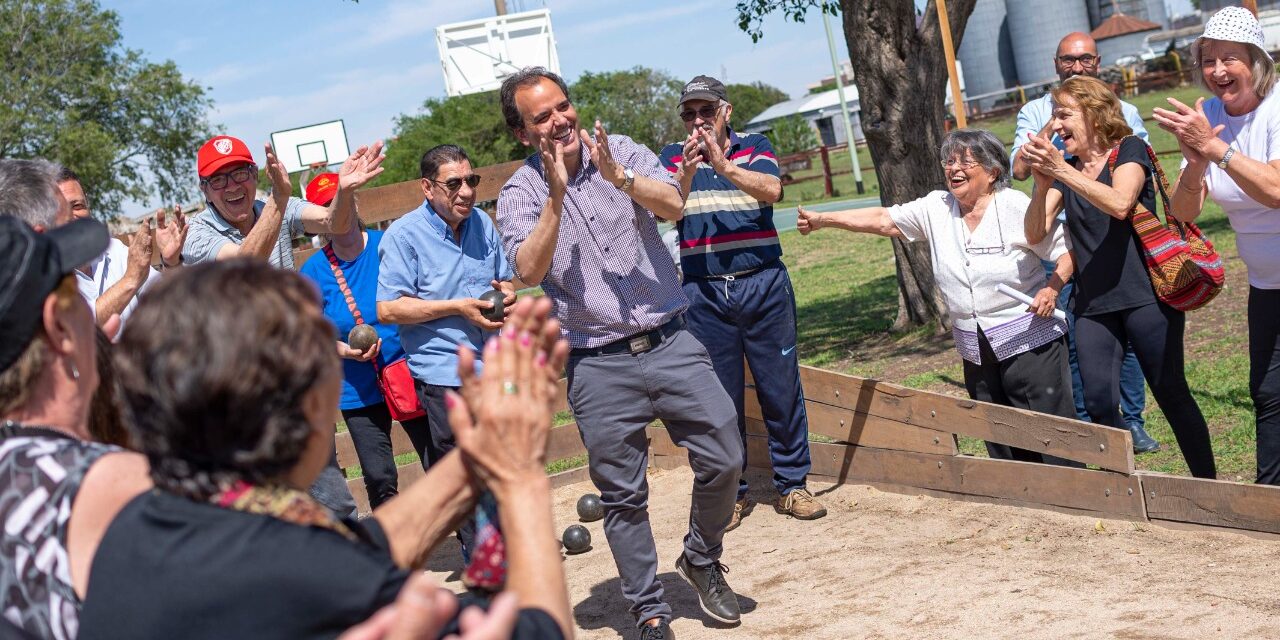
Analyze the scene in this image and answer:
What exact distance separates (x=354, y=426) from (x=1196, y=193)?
4047mm

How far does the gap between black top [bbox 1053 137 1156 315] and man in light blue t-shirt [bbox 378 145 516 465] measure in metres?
2.70

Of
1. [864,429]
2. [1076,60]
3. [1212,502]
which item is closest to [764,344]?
[864,429]

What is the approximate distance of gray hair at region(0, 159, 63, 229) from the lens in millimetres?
4023

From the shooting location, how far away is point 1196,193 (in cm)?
513

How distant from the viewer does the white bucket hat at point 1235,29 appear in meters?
4.91

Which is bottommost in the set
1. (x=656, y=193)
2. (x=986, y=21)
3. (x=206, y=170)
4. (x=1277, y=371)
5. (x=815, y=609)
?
(x=815, y=609)

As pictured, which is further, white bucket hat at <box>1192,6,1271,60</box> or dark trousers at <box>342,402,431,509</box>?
dark trousers at <box>342,402,431,509</box>

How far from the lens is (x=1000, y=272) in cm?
581

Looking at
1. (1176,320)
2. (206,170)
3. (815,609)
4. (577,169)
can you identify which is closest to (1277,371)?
(1176,320)

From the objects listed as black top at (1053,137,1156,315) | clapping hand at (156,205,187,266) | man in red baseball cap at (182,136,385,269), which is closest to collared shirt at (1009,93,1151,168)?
black top at (1053,137,1156,315)

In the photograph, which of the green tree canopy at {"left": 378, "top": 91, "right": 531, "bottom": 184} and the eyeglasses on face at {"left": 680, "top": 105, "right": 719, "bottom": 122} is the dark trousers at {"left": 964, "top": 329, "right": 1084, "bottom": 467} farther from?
the green tree canopy at {"left": 378, "top": 91, "right": 531, "bottom": 184}

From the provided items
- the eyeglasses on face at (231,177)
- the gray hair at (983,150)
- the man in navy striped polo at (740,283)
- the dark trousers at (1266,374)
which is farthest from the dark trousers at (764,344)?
the eyeglasses on face at (231,177)

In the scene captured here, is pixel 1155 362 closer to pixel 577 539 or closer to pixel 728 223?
pixel 728 223

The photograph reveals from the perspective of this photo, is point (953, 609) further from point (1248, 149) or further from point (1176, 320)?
point (1248, 149)
